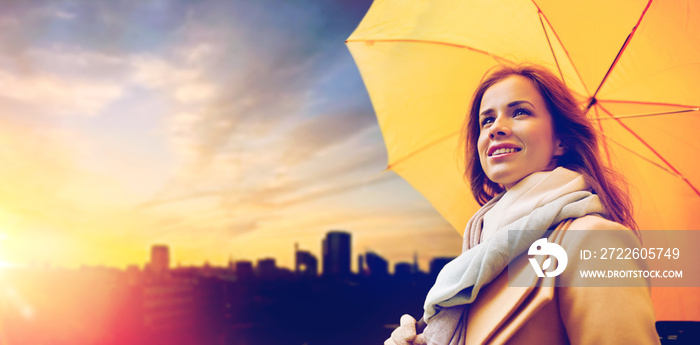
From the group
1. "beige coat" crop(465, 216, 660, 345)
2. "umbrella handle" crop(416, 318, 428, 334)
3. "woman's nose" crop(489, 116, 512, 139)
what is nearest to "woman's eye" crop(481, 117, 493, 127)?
"woman's nose" crop(489, 116, 512, 139)

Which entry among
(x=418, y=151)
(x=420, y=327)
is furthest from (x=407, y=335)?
(x=418, y=151)

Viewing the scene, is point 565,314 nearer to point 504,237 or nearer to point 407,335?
point 504,237

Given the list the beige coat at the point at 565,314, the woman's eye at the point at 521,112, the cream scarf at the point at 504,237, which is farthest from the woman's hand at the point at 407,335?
the woman's eye at the point at 521,112

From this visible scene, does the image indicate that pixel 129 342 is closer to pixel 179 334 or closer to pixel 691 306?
pixel 179 334

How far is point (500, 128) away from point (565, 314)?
2.52ft

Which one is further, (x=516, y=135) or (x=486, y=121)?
(x=486, y=121)

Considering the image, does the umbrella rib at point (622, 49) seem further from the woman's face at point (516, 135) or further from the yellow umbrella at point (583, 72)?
the woman's face at point (516, 135)

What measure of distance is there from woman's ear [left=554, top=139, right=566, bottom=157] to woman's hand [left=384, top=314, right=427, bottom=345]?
3.07 feet

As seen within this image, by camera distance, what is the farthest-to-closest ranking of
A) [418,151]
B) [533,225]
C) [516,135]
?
[418,151] < [516,135] < [533,225]

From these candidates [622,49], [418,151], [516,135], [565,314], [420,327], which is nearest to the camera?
[565,314]

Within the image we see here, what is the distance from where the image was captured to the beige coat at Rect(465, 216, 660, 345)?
1205mm

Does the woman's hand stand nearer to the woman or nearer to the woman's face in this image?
the woman

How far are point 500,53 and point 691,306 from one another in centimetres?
211

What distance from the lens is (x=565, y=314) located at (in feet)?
4.33
